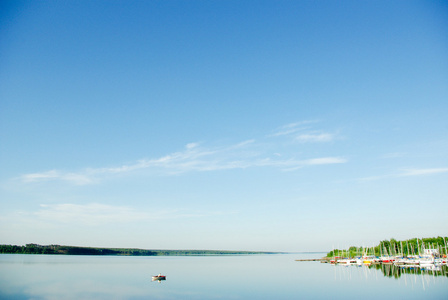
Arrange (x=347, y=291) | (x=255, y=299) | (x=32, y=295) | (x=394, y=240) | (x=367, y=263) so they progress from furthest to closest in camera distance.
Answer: (x=394, y=240) → (x=367, y=263) → (x=347, y=291) → (x=32, y=295) → (x=255, y=299)

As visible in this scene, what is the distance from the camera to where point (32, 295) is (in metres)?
47.0

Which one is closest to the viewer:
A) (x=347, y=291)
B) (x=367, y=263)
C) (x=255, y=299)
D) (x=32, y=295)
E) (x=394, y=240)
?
(x=255, y=299)

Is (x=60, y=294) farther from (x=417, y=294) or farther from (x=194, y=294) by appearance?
(x=417, y=294)

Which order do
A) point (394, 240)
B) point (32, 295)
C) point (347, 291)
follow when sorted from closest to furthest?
point (32, 295) < point (347, 291) < point (394, 240)

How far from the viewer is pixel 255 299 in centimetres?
4378

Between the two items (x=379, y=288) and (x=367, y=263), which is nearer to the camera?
(x=379, y=288)

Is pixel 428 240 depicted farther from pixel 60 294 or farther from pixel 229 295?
pixel 60 294

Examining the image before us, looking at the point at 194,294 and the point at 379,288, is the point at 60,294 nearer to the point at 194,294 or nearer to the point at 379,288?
the point at 194,294

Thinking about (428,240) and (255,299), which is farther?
Answer: (428,240)

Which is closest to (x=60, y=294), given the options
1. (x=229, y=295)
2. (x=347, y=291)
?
(x=229, y=295)

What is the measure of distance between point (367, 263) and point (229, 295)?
3503 inches

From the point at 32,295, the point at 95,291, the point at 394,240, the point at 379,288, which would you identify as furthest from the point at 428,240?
the point at 32,295

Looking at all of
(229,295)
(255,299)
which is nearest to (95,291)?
(229,295)

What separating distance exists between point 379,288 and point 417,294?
7606mm
